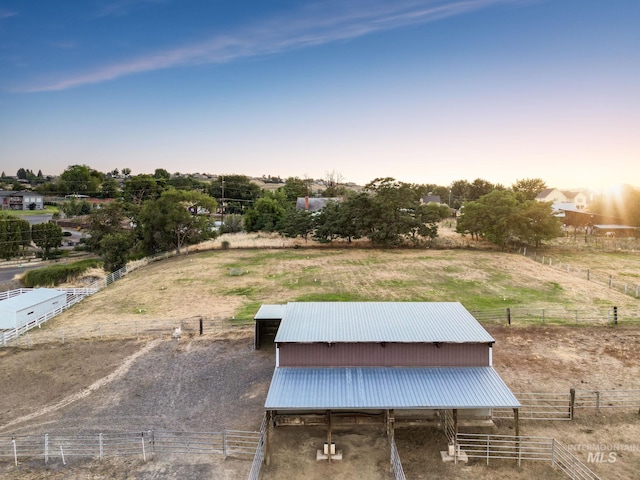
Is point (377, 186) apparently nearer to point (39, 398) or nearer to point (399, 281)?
point (399, 281)

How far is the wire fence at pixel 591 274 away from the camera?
31.4 m

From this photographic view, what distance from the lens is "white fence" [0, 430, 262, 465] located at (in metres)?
12.8

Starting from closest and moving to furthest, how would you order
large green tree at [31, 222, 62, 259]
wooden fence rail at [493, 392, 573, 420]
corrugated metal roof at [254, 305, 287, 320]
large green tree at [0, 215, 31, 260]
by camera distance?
1. wooden fence rail at [493, 392, 573, 420]
2. corrugated metal roof at [254, 305, 287, 320]
3. large green tree at [0, 215, 31, 260]
4. large green tree at [31, 222, 62, 259]

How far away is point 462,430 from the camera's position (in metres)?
13.9

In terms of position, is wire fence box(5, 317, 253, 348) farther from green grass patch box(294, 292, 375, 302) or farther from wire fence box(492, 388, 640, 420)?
wire fence box(492, 388, 640, 420)

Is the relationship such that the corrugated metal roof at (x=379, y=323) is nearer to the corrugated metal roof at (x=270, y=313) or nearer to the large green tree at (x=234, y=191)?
the corrugated metal roof at (x=270, y=313)

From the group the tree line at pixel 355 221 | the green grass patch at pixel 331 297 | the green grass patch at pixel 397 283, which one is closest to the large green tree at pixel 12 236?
the tree line at pixel 355 221

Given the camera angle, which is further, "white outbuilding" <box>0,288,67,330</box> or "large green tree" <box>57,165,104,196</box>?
"large green tree" <box>57,165,104,196</box>

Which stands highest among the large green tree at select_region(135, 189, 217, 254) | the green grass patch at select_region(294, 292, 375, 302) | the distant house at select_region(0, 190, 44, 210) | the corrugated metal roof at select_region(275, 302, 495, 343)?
the distant house at select_region(0, 190, 44, 210)

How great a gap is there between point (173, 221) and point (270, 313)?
3189 cm

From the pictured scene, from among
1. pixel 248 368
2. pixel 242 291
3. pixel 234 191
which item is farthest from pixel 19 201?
pixel 248 368

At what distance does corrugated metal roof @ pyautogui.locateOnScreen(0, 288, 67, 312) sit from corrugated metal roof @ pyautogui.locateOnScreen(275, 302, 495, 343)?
20234 mm

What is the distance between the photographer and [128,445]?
13414 mm

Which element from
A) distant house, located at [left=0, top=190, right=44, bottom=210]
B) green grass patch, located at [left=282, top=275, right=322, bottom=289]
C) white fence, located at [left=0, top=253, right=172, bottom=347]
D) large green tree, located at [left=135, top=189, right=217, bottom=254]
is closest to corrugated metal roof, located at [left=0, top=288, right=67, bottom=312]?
white fence, located at [left=0, top=253, right=172, bottom=347]
